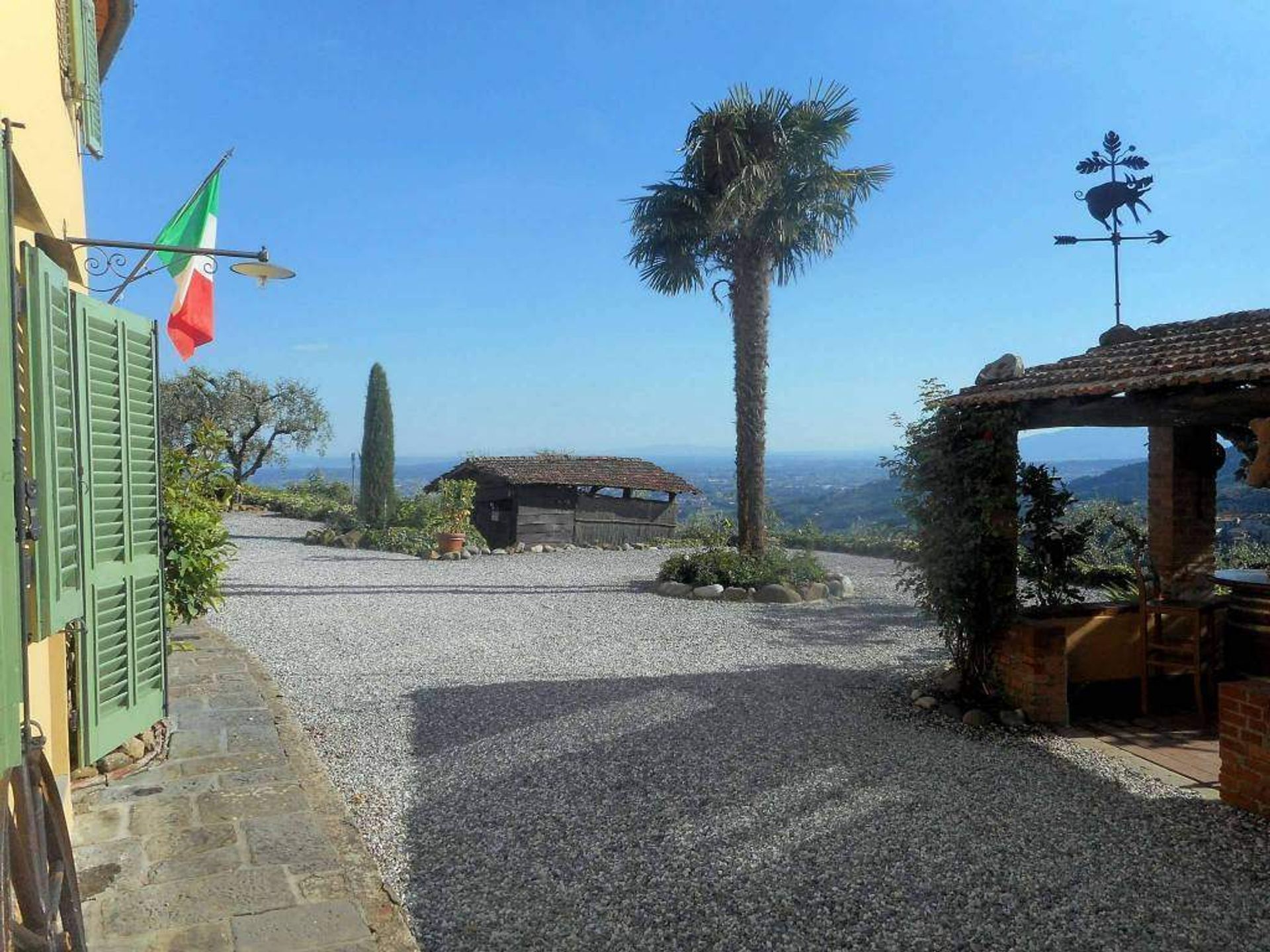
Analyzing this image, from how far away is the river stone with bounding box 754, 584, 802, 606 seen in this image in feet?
40.1

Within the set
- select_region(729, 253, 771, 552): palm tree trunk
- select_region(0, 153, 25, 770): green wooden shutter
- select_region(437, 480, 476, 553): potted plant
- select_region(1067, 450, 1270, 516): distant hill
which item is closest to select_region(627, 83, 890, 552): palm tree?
select_region(729, 253, 771, 552): palm tree trunk

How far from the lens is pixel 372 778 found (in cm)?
509

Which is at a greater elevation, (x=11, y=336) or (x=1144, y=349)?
(x=1144, y=349)

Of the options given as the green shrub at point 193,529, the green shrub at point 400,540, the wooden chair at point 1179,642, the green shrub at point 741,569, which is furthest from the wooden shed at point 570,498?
the wooden chair at point 1179,642

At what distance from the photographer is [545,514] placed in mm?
21344

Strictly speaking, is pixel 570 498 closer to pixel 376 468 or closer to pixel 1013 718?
pixel 376 468

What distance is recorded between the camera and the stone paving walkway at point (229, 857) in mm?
3016

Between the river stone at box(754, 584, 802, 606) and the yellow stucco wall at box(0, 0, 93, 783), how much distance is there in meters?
9.46

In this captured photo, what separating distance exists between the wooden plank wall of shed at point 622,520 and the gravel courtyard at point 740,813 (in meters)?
12.9

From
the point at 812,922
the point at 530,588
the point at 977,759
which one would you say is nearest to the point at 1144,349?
the point at 977,759

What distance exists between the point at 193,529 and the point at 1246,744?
7001 millimetres

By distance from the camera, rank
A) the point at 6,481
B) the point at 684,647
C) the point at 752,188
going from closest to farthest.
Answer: the point at 6,481, the point at 684,647, the point at 752,188

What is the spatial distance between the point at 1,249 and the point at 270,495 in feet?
102

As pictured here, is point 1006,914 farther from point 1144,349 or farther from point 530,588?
point 530,588
